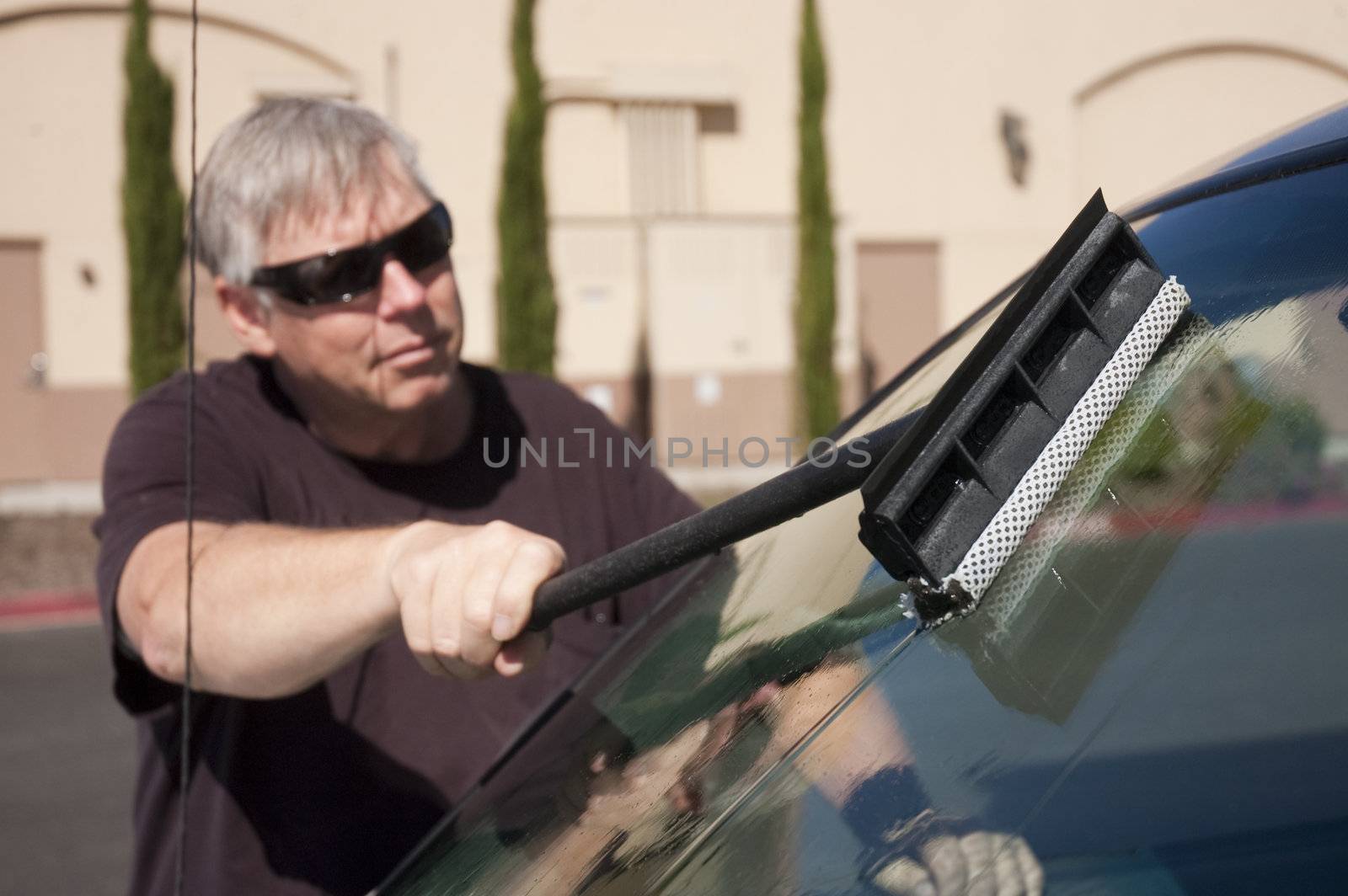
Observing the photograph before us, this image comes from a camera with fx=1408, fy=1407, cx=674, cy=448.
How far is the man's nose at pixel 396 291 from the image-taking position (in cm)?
200

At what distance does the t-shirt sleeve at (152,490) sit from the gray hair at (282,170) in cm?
26

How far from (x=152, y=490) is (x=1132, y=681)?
1.31 metres

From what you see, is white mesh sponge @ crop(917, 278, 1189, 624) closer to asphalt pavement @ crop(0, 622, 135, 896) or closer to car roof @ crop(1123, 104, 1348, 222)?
car roof @ crop(1123, 104, 1348, 222)

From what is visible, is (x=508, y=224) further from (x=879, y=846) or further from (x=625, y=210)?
(x=879, y=846)

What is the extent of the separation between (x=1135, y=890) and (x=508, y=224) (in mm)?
15117

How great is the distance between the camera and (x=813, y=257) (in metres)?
16.5

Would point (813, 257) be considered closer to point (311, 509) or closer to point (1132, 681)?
point (311, 509)

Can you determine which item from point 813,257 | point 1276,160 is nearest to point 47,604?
point 813,257

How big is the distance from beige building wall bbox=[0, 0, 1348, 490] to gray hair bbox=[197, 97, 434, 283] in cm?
1275

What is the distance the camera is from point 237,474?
199cm

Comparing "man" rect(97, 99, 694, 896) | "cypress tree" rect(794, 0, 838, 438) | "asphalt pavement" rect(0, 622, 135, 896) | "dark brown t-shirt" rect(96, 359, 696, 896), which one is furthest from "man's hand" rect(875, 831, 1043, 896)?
"cypress tree" rect(794, 0, 838, 438)

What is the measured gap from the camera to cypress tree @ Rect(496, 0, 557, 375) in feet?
51.0

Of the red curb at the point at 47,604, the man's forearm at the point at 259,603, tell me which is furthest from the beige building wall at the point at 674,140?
the man's forearm at the point at 259,603

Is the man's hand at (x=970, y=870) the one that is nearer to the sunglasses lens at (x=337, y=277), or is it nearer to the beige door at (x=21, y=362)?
the sunglasses lens at (x=337, y=277)
